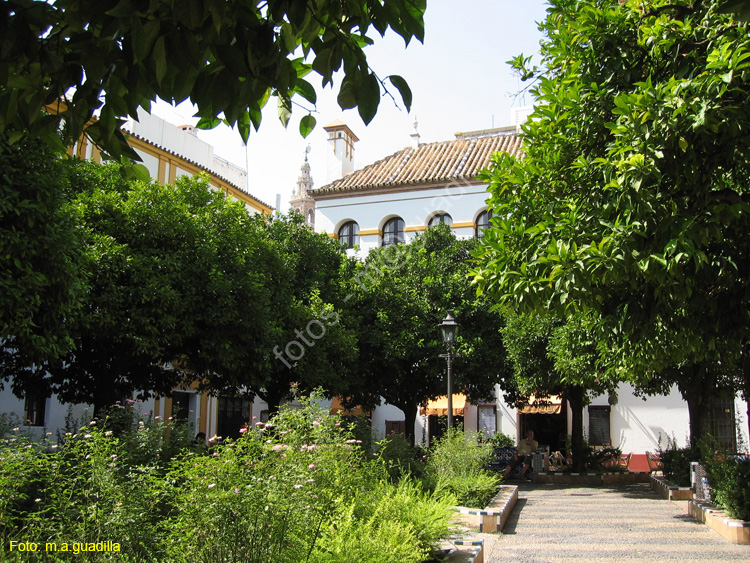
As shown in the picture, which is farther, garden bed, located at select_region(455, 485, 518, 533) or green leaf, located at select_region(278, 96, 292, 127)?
garden bed, located at select_region(455, 485, 518, 533)

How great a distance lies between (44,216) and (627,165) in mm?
7969

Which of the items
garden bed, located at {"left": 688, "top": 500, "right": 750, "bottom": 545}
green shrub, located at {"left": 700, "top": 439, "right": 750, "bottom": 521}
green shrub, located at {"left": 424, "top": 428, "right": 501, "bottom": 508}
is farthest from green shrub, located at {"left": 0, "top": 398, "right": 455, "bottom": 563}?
green shrub, located at {"left": 700, "top": 439, "right": 750, "bottom": 521}

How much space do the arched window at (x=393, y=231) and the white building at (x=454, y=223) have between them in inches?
1.7

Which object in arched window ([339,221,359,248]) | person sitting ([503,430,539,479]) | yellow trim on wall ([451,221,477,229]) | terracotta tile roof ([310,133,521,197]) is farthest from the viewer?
arched window ([339,221,359,248])

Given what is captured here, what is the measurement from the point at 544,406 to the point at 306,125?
84.4 ft

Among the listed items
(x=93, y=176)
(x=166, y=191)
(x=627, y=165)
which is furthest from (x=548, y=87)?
(x=93, y=176)

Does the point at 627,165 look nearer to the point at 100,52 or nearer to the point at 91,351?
the point at 100,52

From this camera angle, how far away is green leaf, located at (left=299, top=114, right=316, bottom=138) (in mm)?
3467

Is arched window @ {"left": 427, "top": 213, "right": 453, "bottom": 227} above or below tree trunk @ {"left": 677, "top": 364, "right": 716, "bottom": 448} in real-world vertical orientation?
above

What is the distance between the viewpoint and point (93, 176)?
1503 cm

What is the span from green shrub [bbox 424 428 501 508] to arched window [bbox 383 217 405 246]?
50.9 feet

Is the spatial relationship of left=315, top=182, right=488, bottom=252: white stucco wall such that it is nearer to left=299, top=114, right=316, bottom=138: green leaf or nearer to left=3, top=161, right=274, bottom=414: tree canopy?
left=3, top=161, right=274, bottom=414: tree canopy

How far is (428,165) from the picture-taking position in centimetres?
3158

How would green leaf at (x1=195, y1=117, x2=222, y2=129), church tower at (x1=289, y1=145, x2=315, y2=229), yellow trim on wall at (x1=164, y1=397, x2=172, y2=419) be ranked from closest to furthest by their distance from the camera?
1. green leaf at (x1=195, y1=117, x2=222, y2=129)
2. yellow trim on wall at (x1=164, y1=397, x2=172, y2=419)
3. church tower at (x1=289, y1=145, x2=315, y2=229)
